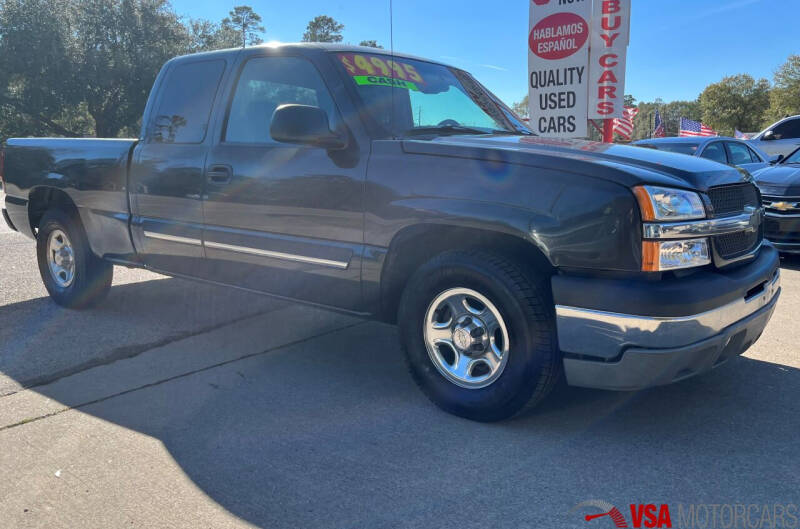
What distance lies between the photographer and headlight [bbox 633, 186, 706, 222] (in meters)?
2.70

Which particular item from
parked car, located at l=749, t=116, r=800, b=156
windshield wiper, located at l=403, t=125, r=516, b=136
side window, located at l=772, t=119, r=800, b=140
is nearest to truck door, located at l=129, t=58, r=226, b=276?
windshield wiper, located at l=403, t=125, r=516, b=136

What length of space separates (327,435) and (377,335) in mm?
1722

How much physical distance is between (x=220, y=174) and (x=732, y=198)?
2847 millimetres

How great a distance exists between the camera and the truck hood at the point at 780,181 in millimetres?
7025

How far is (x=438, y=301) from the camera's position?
328 centimetres

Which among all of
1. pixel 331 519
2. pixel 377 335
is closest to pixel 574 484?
pixel 331 519

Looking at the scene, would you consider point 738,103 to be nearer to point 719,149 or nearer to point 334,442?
point 719,149

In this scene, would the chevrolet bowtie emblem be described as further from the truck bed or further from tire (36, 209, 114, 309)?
tire (36, 209, 114, 309)

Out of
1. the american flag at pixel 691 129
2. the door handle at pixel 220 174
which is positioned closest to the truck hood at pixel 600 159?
the door handle at pixel 220 174

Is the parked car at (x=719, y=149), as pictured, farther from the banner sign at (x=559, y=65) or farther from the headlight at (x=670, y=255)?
the headlight at (x=670, y=255)

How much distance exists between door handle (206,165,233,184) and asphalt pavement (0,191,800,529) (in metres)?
1.15

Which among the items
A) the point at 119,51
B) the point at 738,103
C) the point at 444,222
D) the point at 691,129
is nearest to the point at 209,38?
the point at 119,51

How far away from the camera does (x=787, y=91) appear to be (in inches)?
1976

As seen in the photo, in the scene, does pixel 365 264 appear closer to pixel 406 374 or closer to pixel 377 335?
pixel 406 374
